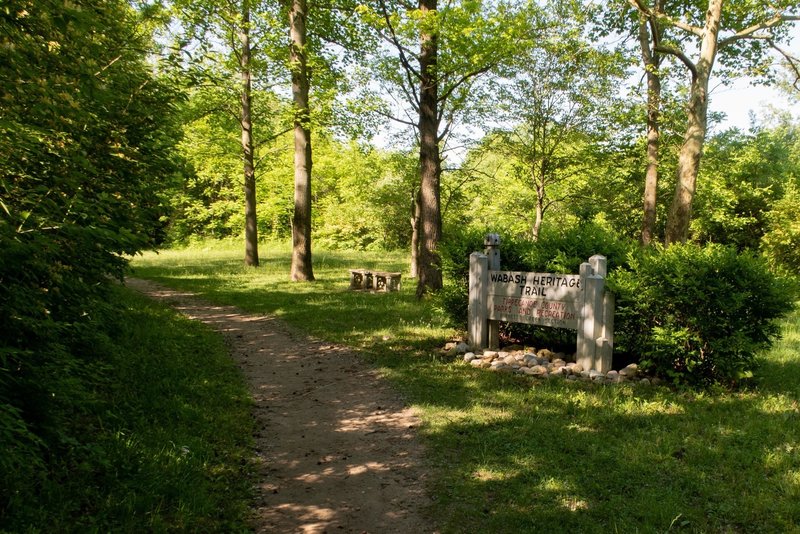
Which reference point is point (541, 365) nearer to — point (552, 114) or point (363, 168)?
point (552, 114)

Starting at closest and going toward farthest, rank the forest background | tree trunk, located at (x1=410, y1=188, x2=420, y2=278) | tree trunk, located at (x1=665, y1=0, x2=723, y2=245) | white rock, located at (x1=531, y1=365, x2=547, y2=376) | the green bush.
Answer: the forest background
the green bush
white rock, located at (x1=531, y1=365, x2=547, y2=376)
tree trunk, located at (x1=665, y1=0, x2=723, y2=245)
tree trunk, located at (x1=410, y1=188, x2=420, y2=278)

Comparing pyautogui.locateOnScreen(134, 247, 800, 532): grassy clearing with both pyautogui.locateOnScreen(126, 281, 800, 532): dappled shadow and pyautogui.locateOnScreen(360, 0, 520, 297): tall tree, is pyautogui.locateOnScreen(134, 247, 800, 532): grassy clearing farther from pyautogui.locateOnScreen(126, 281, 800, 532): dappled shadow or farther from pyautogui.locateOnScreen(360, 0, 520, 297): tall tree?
pyautogui.locateOnScreen(360, 0, 520, 297): tall tree

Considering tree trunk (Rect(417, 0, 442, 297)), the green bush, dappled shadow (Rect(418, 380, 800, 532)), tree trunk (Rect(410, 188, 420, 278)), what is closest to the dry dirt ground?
dappled shadow (Rect(418, 380, 800, 532))

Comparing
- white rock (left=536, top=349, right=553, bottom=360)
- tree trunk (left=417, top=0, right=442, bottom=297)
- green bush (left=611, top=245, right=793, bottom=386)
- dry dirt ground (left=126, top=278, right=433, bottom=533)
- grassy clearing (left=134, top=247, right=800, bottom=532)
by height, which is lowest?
dry dirt ground (left=126, top=278, right=433, bottom=533)

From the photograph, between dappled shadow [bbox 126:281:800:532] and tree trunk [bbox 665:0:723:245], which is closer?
dappled shadow [bbox 126:281:800:532]

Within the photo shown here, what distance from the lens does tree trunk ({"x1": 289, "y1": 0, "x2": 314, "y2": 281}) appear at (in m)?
15.8

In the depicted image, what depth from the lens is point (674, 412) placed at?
5.92 m

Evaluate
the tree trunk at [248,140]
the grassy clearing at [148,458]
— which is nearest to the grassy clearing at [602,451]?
the grassy clearing at [148,458]

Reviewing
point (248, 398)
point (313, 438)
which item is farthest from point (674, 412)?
point (248, 398)

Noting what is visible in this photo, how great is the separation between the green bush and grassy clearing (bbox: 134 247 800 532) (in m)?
0.42

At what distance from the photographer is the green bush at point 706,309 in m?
6.43

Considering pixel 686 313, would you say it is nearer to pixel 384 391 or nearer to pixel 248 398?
pixel 384 391

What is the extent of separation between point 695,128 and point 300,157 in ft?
36.8

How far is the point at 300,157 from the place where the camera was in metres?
16.8
